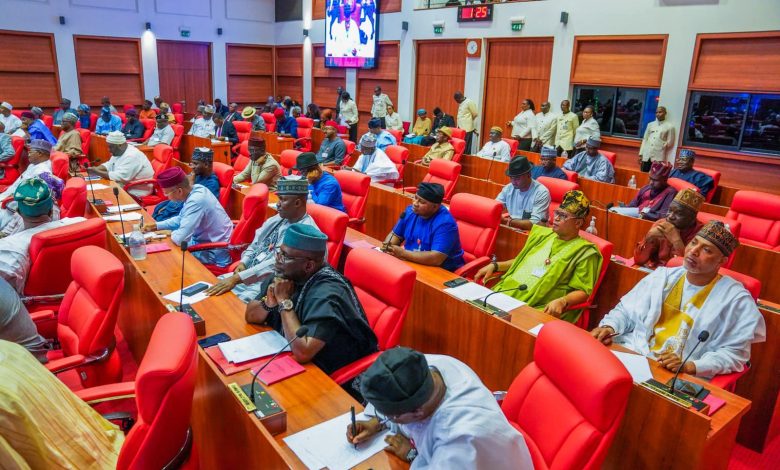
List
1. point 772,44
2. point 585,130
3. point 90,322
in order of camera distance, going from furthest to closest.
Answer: point 585,130
point 772,44
point 90,322

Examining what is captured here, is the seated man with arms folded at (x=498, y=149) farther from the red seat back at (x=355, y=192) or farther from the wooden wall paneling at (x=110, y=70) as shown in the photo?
the wooden wall paneling at (x=110, y=70)

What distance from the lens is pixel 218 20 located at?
14.6m

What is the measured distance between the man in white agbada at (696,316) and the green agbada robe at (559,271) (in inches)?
13.8

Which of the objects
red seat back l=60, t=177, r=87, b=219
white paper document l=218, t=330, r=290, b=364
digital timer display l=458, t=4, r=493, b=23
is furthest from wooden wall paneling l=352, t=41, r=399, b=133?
white paper document l=218, t=330, r=290, b=364

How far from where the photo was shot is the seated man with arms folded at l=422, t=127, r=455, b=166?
25.1 ft

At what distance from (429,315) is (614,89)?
7.14 meters

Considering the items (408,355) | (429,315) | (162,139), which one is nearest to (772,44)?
(429,315)

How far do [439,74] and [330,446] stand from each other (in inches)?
417

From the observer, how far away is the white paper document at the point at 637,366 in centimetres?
219

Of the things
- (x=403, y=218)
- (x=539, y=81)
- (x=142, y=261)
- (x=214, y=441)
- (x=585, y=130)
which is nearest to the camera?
(x=214, y=441)

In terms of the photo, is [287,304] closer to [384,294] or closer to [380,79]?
[384,294]

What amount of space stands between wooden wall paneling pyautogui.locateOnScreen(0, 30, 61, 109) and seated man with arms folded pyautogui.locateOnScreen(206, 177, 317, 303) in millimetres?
11572

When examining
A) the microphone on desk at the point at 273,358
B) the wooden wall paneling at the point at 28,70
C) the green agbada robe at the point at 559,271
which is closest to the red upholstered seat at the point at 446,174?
the green agbada robe at the point at 559,271

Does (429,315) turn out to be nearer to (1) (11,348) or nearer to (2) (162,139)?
(1) (11,348)
